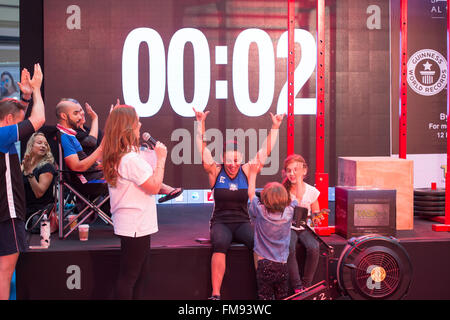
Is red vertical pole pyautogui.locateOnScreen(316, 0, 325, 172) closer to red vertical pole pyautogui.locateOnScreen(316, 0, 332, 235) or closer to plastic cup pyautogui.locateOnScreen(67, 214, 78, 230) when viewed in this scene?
red vertical pole pyautogui.locateOnScreen(316, 0, 332, 235)

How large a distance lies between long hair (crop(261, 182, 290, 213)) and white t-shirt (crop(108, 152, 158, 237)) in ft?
3.09

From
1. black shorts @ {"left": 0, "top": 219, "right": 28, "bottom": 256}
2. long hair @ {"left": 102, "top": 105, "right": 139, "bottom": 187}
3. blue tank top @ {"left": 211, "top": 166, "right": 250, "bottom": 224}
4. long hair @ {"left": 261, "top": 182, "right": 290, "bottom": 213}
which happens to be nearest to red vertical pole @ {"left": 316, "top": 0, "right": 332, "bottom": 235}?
blue tank top @ {"left": 211, "top": 166, "right": 250, "bottom": 224}

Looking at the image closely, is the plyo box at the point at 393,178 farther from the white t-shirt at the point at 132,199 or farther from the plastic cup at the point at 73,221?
the plastic cup at the point at 73,221

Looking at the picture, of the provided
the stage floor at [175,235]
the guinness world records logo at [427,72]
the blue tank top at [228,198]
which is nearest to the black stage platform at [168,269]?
the stage floor at [175,235]

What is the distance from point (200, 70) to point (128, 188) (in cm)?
335

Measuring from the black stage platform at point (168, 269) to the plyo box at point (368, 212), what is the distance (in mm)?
135

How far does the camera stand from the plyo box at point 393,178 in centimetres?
493

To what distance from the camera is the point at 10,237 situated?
3.56 m

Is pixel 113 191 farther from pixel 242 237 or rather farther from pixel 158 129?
pixel 158 129

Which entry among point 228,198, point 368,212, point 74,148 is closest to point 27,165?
point 74,148

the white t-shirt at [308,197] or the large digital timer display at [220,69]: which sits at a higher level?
the large digital timer display at [220,69]

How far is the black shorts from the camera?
354 centimetres

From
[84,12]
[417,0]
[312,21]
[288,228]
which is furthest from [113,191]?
[417,0]

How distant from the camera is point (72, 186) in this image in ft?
15.2
